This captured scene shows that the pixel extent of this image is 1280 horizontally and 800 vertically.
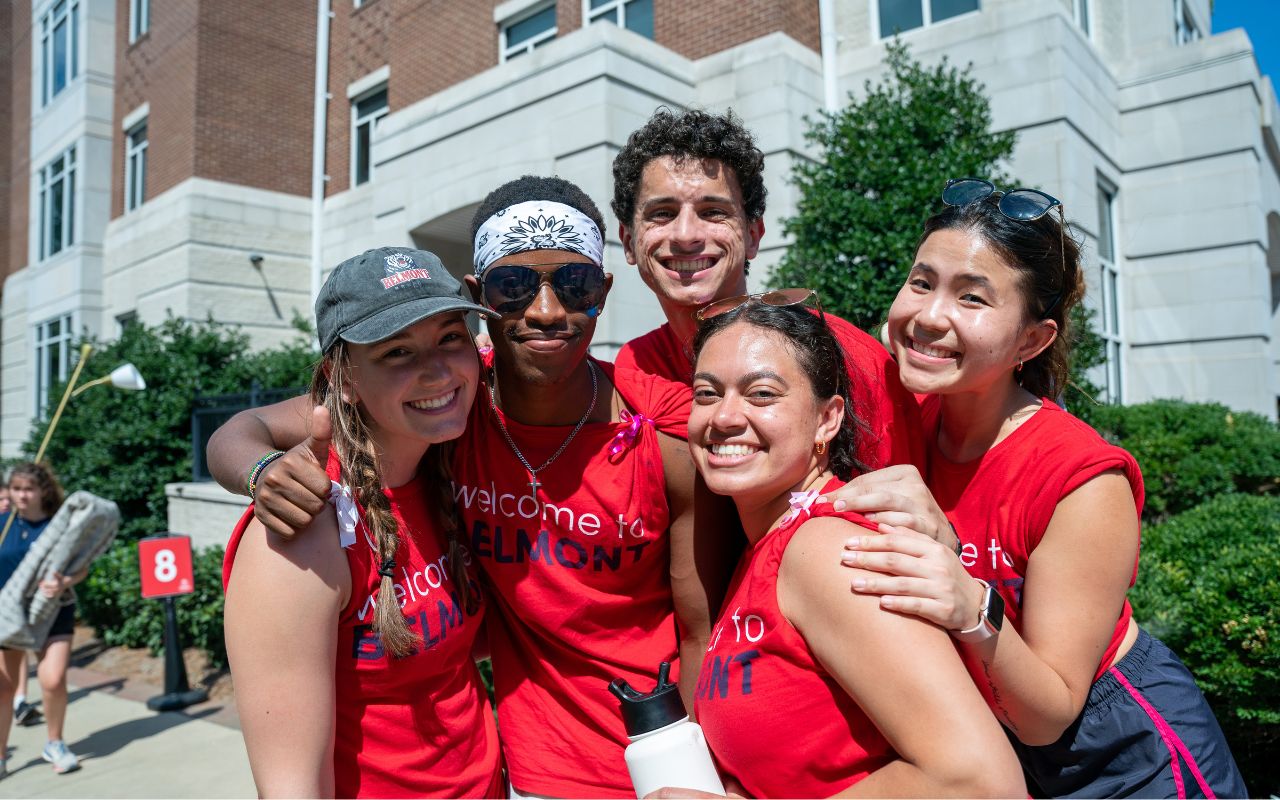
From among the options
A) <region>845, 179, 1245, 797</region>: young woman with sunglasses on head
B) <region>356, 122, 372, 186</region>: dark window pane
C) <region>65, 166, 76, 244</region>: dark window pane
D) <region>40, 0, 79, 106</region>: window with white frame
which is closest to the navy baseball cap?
<region>845, 179, 1245, 797</region>: young woman with sunglasses on head

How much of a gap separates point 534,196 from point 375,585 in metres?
1.21

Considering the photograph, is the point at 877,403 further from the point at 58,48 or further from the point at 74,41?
the point at 58,48

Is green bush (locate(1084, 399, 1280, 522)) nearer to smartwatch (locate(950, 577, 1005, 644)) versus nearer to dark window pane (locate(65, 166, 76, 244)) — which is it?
smartwatch (locate(950, 577, 1005, 644))

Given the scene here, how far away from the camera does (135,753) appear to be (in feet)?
21.2

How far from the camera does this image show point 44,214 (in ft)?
71.8

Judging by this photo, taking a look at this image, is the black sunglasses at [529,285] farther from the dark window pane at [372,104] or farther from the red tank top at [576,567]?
the dark window pane at [372,104]

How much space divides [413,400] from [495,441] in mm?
345

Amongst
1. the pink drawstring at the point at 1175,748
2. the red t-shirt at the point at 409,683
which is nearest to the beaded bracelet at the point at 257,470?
the red t-shirt at the point at 409,683

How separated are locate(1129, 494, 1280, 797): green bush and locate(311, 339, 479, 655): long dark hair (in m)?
3.71

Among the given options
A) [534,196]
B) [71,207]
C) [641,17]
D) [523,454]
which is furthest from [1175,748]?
[71,207]

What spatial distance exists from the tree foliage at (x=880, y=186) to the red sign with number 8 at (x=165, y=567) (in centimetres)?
606

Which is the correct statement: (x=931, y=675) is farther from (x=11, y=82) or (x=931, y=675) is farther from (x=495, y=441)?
(x=11, y=82)

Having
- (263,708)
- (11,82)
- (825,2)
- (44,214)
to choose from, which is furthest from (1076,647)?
(11,82)

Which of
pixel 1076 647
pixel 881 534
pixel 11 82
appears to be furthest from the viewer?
pixel 11 82
